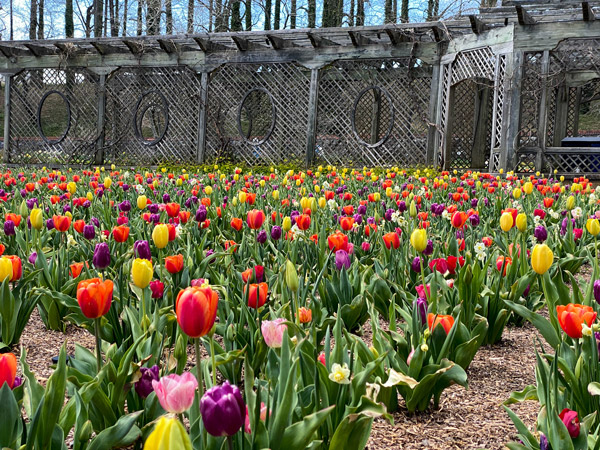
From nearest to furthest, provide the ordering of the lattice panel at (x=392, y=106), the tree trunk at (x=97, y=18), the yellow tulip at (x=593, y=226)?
the yellow tulip at (x=593, y=226) → the lattice panel at (x=392, y=106) → the tree trunk at (x=97, y=18)

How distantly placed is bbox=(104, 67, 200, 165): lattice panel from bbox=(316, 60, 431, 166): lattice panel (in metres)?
3.47

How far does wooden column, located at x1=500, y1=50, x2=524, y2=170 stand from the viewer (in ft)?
40.0

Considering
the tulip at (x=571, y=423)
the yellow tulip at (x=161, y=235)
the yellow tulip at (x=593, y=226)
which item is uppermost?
the yellow tulip at (x=593, y=226)

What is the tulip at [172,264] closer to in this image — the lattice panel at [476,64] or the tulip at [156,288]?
the tulip at [156,288]

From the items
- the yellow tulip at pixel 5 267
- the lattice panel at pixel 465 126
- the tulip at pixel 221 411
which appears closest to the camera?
the tulip at pixel 221 411

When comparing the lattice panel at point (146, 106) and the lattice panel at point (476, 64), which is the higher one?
the lattice panel at point (476, 64)

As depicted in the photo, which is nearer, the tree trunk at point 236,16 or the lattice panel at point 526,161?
the lattice panel at point 526,161

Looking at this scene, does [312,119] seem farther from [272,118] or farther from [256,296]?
[256,296]

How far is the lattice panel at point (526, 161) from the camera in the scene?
12.7 m

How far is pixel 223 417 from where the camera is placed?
0.96m

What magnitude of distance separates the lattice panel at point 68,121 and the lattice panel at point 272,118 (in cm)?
361

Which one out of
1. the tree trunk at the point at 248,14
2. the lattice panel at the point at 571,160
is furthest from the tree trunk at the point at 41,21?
the lattice panel at the point at 571,160

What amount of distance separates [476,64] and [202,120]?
273 inches

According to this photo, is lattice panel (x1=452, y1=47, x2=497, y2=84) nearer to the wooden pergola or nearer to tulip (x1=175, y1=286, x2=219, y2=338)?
the wooden pergola
